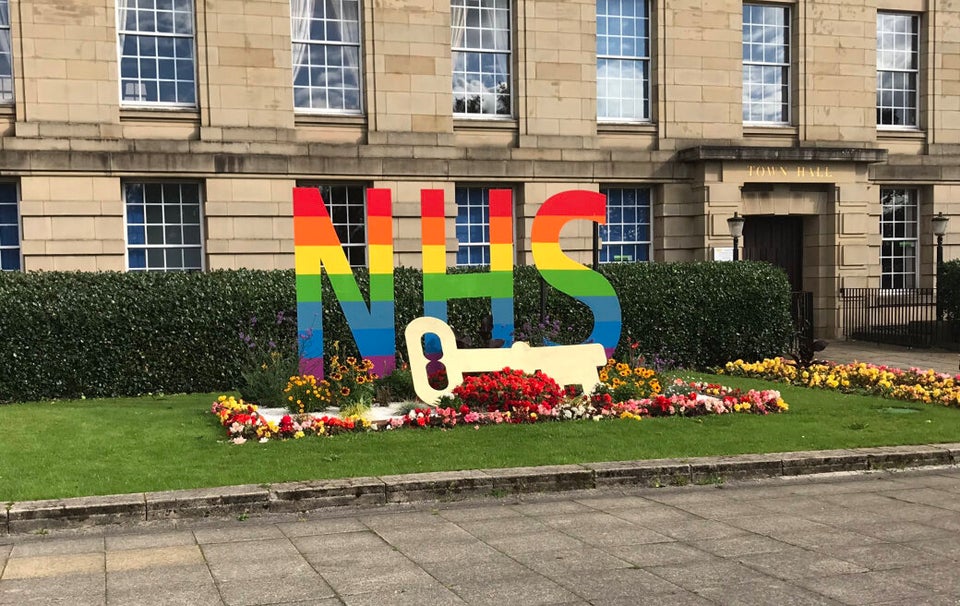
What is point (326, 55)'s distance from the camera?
19953 mm

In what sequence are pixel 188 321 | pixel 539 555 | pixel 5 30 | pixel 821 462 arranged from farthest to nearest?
pixel 5 30 < pixel 188 321 < pixel 821 462 < pixel 539 555

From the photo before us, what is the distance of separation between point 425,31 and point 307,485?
14.6m

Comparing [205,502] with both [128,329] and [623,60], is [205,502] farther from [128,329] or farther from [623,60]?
[623,60]

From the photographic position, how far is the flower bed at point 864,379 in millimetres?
13039

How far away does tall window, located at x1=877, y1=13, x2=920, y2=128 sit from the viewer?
24.3 meters

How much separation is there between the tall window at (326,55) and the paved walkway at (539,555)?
45.9 ft

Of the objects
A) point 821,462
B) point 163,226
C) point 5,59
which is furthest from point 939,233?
point 5,59

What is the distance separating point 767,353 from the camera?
57.3 feet

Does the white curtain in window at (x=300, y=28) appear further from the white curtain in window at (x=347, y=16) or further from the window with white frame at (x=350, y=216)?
the window with white frame at (x=350, y=216)

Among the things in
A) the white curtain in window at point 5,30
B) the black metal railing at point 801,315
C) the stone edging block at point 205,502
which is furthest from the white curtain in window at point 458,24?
the stone edging block at point 205,502

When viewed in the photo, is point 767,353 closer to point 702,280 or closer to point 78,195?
point 702,280

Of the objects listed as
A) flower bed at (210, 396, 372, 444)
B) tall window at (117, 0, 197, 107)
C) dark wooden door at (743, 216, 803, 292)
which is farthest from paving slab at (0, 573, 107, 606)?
dark wooden door at (743, 216, 803, 292)

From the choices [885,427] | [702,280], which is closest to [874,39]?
[702,280]

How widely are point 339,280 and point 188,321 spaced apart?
9.91 ft
